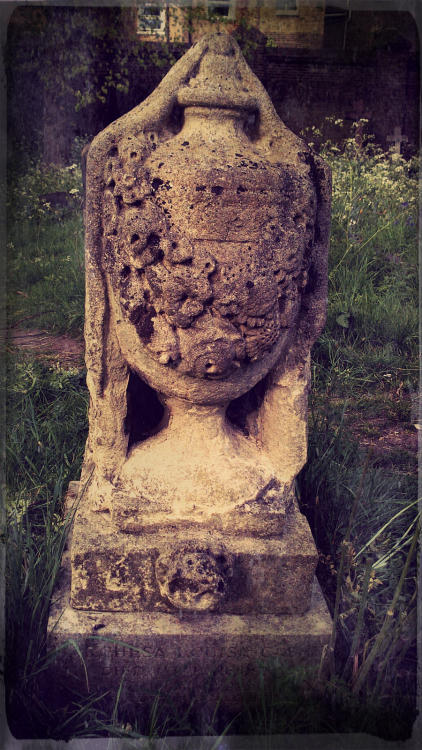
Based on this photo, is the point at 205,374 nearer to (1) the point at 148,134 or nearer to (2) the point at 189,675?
(1) the point at 148,134

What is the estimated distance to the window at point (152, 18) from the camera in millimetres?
2816

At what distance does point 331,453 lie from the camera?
105 inches

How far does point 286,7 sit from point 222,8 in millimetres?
430

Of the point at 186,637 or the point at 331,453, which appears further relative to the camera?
the point at 331,453

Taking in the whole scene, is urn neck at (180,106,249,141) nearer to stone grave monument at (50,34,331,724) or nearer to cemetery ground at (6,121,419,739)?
stone grave monument at (50,34,331,724)

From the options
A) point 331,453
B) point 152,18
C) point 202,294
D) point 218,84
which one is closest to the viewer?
point 202,294

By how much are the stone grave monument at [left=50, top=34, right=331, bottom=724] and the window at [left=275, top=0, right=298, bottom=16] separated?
1.10 m

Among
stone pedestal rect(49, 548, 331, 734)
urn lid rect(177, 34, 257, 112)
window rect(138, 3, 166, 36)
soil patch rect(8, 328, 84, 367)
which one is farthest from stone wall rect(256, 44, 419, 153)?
stone pedestal rect(49, 548, 331, 734)

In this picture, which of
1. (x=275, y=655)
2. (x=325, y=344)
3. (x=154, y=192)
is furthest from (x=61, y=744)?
(x=325, y=344)

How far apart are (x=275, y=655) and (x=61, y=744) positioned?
1.94 feet

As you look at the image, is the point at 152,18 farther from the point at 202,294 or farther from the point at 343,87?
the point at 202,294

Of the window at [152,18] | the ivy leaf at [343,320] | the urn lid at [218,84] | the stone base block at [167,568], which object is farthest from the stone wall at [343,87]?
the stone base block at [167,568]

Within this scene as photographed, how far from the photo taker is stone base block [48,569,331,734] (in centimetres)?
176

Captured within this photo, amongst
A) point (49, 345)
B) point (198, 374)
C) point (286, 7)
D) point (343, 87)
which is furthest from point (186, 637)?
point (343, 87)
